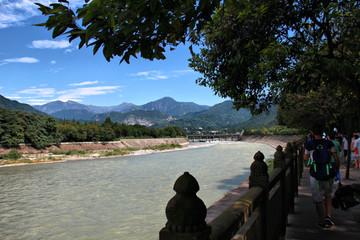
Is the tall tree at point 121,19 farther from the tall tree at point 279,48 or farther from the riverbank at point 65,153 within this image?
the riverbank at point 65,153

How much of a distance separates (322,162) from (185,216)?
5.38 metres

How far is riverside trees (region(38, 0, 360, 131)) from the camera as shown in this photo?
10.2 feet

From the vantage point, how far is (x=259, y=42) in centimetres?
881

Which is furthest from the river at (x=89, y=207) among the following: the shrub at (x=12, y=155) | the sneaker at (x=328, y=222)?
the shrub at (x=12, y=155)

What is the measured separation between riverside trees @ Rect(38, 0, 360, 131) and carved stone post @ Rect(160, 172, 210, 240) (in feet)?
6.17

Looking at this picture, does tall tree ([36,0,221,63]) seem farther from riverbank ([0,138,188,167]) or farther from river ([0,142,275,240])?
riverbank ([0,138,188,167])

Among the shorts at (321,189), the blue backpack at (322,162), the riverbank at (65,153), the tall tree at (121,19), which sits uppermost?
the tall tree at (121,19)

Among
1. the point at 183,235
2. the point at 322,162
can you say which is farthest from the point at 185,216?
the point at 322,162

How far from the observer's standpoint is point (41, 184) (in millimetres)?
26734

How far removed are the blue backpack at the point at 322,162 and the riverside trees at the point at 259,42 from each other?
5.28 ft

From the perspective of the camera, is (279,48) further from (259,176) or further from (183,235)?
(183,235)

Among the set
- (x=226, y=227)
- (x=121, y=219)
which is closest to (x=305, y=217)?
(x=226, y=227)

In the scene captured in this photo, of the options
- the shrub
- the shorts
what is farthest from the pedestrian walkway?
the shrub

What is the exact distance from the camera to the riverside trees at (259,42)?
3111 millimetres
